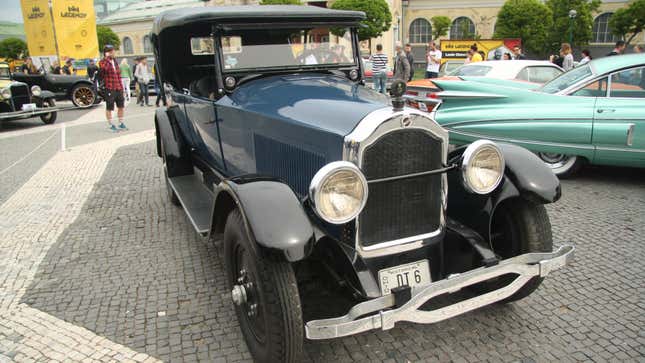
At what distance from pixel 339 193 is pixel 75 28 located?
78.4 feet

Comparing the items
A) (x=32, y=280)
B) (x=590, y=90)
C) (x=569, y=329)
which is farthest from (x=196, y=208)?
(x=590, y=90)

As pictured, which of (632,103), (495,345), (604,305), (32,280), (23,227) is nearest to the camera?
(495,345)

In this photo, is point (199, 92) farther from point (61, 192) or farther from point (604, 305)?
point (604, 305)

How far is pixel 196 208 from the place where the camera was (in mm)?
3773

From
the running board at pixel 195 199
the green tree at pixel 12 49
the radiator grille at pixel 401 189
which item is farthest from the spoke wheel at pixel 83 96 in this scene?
the green tree at pixel 12 49

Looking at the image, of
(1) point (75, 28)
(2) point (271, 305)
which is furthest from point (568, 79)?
(1) point (75, 28)

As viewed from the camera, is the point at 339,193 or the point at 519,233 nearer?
the point at 339,193

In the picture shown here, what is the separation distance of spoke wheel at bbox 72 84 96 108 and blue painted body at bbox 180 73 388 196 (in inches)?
522

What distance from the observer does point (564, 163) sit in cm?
573

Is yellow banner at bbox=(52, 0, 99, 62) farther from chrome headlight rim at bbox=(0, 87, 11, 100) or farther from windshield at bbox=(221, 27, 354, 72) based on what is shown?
windshield at bbox=(221, 27, 354, 72)

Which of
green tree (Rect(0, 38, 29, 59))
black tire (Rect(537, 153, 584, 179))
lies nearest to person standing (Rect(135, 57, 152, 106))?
black tire (Rect(537, 153, 584, 179))

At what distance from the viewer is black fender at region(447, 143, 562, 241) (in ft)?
8.77

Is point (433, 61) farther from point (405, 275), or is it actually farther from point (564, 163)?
point (405, 275)

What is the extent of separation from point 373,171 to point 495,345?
4.10 ft
